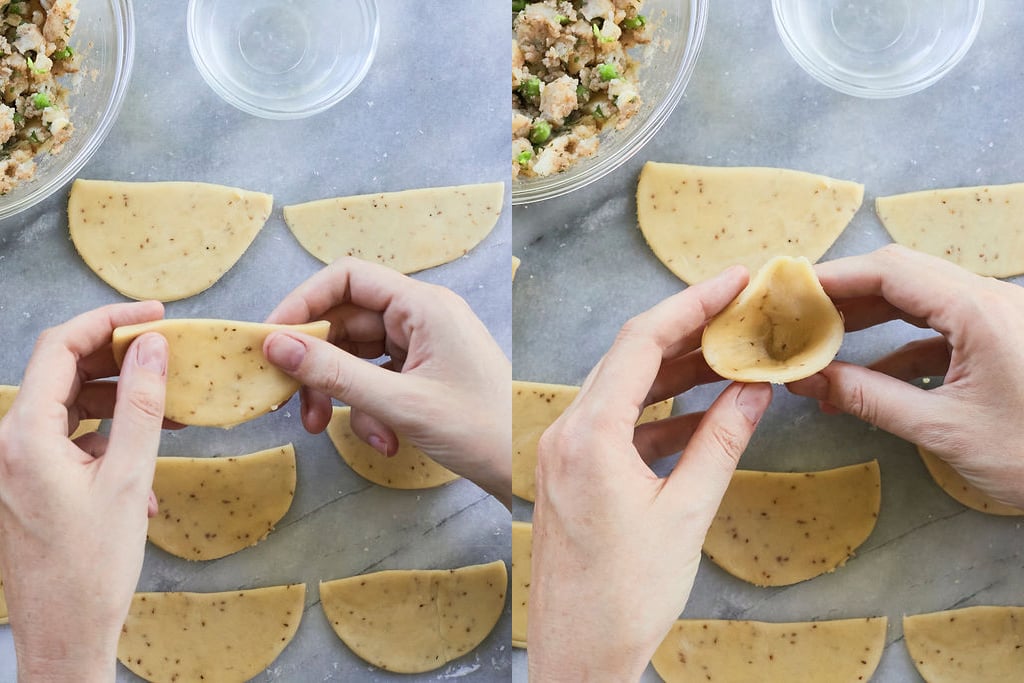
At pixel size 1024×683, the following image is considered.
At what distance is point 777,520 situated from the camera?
1.00 m

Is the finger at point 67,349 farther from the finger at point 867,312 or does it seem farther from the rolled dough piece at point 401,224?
the finger at point 867,312

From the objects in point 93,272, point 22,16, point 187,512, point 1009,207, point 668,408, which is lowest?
point 187,512

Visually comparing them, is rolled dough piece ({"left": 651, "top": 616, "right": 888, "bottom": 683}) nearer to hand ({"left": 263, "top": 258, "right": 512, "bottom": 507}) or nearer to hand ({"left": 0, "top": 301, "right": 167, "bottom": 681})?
hand ({"left": 263, "top": 258, "right": 512, "bottom": 507})

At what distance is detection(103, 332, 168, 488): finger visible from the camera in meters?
0.86

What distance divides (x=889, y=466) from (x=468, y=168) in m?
0.62

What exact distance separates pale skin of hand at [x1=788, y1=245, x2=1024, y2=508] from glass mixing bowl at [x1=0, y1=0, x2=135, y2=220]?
84cm

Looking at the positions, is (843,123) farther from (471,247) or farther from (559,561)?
(559,561)

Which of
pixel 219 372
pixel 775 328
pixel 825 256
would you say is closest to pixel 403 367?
pixel 219 372

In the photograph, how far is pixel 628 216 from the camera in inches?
39.8

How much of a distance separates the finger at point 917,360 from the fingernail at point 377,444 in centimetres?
59

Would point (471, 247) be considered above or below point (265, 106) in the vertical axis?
below

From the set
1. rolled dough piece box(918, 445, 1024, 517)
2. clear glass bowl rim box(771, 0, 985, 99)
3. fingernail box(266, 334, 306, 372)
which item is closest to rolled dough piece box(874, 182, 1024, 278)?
clear glass bowl rim box(771, 0, 985, 99)

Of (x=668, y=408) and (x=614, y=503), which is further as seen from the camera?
(x=668, y=408)

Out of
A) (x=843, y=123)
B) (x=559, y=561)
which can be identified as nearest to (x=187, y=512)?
(x=559, y=561)
